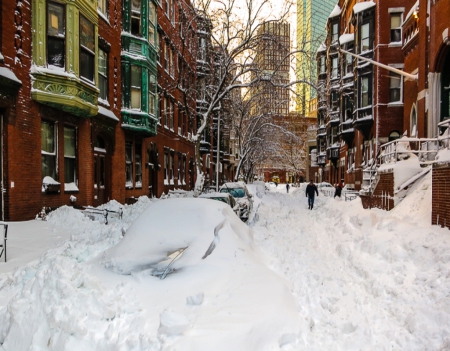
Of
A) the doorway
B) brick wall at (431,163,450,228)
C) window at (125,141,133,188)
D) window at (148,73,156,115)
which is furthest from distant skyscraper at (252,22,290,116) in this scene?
brick wall at (431,163,450,228)

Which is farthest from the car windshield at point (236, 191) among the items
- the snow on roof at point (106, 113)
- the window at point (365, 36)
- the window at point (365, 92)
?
the window at point (365, 36)

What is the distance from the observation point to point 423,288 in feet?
19.7

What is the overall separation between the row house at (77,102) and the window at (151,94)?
6 centimetres

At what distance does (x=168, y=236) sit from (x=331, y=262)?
13.5 feet

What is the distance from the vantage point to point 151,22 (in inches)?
859

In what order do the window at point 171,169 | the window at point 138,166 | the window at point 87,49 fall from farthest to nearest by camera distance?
1. the window at point 171,169
2. the window at point 138,166
3. the window at point 87,49

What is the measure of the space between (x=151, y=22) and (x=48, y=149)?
12018 millimetres

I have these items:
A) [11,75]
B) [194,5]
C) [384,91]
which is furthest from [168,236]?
[384,91]

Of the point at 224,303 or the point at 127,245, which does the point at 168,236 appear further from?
the point at 224,303

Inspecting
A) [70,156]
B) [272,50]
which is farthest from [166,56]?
[70,156]

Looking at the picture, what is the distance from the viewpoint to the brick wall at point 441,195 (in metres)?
9.19

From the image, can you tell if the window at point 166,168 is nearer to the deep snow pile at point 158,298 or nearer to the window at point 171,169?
the window at point 171,169

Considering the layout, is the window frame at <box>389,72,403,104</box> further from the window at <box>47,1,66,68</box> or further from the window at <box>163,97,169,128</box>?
the window at <box>47,1,66,68</box>

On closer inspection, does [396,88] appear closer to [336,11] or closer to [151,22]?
[151,22]
